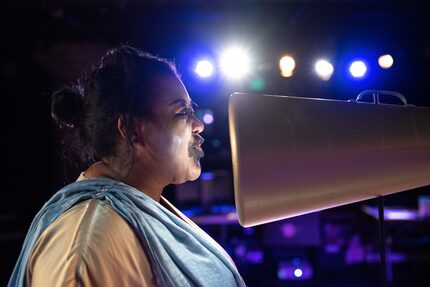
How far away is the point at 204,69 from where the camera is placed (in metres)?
3.96

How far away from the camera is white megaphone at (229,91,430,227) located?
2.07 feet

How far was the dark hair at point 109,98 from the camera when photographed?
80 cm

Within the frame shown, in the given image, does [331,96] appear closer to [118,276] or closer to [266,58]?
[266,58]

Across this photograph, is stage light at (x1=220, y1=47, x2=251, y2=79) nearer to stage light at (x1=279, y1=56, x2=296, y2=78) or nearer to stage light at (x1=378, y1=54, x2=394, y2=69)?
stage light at (x1=279, y1=56, x2=296, y2=78)

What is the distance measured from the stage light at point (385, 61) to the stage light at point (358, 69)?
141mm

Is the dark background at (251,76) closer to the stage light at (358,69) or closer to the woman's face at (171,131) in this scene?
the stage light at (358,69)

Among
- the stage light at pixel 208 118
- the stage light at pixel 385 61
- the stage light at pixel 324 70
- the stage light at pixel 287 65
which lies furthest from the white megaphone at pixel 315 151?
the stage light at pixel 208 118

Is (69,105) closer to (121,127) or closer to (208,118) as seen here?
(121,127)

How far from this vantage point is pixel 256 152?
624mm

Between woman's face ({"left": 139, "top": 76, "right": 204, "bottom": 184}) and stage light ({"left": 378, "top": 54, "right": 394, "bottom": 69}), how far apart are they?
3.04 m

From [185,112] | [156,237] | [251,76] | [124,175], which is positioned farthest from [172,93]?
[251,76]

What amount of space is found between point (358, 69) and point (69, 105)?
323cm

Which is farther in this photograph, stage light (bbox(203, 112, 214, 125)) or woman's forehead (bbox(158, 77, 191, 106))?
stage light (bbox(203, 112, 214, 125))

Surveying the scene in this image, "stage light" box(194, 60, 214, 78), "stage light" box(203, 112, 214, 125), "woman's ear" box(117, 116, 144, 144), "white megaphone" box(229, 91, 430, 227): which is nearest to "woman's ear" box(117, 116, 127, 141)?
"woman's ear" box(117, 116, 144, 144)
